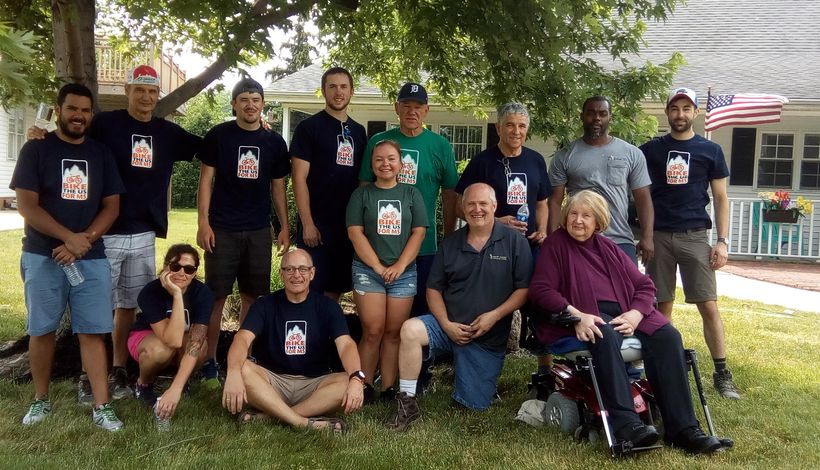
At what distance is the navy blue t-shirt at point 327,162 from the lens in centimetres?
468

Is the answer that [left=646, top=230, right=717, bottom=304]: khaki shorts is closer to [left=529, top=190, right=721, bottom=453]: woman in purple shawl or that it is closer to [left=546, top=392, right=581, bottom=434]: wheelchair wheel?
[left=529, top=190, right=721, bottom=453]: woman in purple shawl

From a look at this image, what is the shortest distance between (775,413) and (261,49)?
4.02 metres

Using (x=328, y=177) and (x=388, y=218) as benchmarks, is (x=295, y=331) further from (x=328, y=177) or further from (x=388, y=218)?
(x=328, y=177)

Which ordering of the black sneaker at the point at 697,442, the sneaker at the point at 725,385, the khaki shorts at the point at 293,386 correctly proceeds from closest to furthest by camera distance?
1. the black sneaker at the point at 697,442
2. the khaki shorts at the point at 293,386
3. the sneaker at the point at 725,385

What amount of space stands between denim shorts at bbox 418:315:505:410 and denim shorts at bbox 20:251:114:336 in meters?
1.95

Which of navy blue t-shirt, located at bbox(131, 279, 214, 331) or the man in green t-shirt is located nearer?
navy blue t-shirt, located at bbox(131, 279, 214, 331)

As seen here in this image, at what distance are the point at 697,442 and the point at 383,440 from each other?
1.71 meters

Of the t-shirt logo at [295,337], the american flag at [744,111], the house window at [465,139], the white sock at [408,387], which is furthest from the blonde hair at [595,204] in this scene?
the house window at [465,139]

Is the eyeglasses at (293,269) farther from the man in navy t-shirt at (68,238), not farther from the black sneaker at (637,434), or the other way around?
the black sneaker at (637,434)

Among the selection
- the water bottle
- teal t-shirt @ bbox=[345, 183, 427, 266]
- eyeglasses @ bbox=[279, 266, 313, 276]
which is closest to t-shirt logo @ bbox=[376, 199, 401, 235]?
teal t-shirt @ bbox=[345, 183, 427, 266]

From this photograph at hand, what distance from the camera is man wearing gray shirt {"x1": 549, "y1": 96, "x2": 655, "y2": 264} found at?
15.2 ft

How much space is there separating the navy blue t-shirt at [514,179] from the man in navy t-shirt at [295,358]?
133cm

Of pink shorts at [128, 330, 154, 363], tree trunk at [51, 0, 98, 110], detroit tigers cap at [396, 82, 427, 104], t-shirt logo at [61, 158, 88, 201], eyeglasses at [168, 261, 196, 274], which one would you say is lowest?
pink shorts at [128, 330, 154, 363]

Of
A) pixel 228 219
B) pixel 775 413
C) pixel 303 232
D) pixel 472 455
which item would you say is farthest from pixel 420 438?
pixel 775 413
